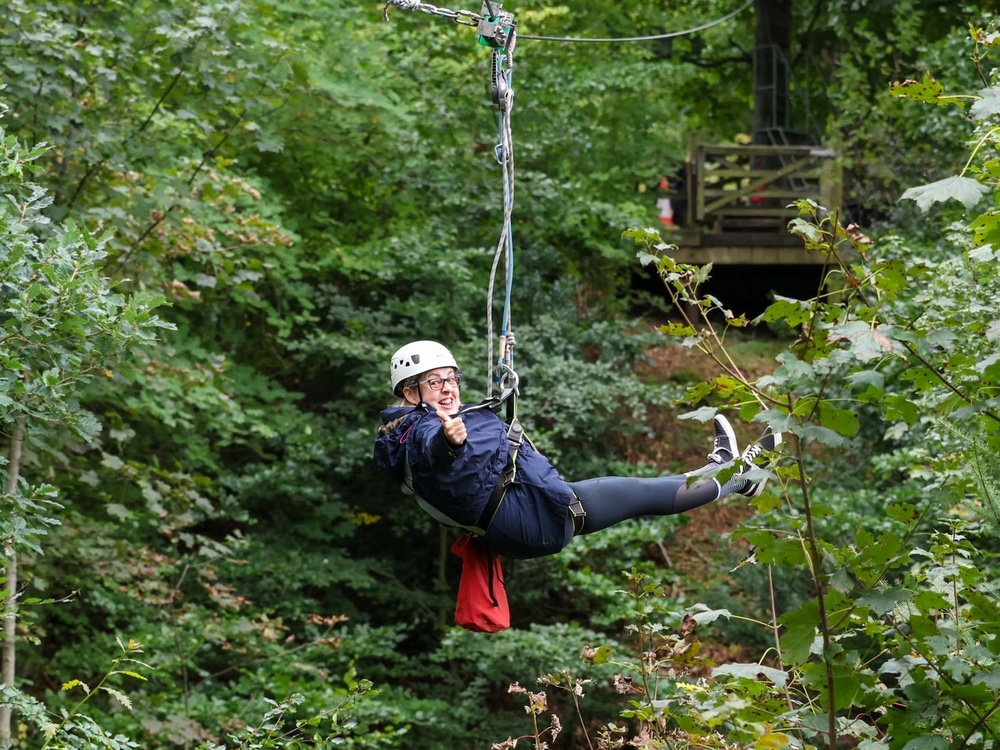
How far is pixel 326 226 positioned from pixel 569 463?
3.01 m

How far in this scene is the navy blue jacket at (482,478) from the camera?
430cm

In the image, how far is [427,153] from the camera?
10875 millimetres

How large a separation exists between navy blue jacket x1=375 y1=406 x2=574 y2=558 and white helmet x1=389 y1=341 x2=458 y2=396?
159 millimetres

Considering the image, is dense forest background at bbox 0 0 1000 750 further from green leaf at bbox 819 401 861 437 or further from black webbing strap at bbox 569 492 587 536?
black webbing strap at bbox 569 492 587 536

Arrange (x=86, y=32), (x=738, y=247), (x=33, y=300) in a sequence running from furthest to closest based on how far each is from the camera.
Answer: (x=738, y=247), (x=86, y=32), (x=33, y=300)

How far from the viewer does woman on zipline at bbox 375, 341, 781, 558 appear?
4.31 metres

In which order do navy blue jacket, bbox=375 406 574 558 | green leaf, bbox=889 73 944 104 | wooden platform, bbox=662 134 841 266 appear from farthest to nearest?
wooden platform, bbox=662 134 841 266 < navy blue jacket, bbox=375 406 574 558 < green leaf, bbox=889 73 944 104

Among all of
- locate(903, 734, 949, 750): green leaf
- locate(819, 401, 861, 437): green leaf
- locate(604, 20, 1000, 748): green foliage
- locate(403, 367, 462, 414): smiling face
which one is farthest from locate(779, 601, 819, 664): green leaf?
locate(403, 367, 462, 414): smiling face

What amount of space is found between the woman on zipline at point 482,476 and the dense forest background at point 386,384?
0.45m

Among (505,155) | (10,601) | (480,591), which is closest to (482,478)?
(480,591)

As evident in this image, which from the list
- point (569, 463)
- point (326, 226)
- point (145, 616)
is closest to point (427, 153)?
point (326, 226)

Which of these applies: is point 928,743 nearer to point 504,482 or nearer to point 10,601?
point 504,482

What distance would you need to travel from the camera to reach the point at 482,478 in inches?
171

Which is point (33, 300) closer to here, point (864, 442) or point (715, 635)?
point (715, 635)
